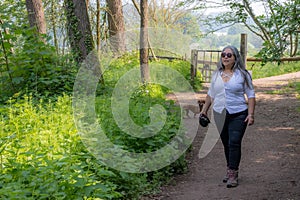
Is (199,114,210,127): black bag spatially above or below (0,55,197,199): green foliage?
above

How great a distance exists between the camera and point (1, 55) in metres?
9.02

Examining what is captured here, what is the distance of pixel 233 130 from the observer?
18.4ft

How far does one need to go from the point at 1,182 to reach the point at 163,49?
21561 millimetres

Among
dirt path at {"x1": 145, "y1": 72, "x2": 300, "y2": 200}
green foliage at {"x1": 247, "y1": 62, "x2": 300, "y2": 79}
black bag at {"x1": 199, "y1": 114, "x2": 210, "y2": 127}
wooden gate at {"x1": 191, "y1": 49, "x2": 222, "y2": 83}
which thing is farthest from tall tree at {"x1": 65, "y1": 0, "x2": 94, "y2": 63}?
green foliage at {"x1": 247, "y1": 62, "x2": 300, "y2": 79}

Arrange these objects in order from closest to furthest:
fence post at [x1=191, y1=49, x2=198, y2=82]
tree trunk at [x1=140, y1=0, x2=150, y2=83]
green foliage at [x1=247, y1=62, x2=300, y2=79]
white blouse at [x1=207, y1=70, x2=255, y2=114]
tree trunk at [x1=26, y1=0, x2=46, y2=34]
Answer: white blouse at [x1=207, y1=70, x2=255, y2=114] < tree trunk at [x1=140, y1=0, x2=150, y2=83] < tree trunk at [x1=26, y1=0, x2=46, y2=34] < fence post at [x1=191, y1=49, x2=198, y2=82] < green foliage at [x1=247, y1=62, x2=300, y2=79]

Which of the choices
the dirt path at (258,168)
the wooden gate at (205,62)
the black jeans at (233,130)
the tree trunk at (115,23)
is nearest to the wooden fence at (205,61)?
the wooden gate at (205,62)

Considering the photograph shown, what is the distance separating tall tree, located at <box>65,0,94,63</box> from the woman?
6.17m

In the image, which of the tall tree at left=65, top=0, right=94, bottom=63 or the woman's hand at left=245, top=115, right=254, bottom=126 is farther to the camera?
the tall tree at left=65, top=0, right=94, bottom=63

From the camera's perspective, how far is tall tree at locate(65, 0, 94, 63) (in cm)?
1111

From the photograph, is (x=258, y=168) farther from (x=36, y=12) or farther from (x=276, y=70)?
(x=276, y=70)

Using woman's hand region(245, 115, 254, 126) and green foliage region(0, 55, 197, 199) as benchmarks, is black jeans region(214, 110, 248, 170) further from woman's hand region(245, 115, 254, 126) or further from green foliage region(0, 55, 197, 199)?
green foliage region(0, 55, 197, 199)

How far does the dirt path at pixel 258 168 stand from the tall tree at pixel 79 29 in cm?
385

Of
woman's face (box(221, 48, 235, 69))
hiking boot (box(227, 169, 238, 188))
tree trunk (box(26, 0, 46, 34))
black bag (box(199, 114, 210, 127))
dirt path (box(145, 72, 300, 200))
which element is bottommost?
dirt path (box(145, 72, 300, 200))

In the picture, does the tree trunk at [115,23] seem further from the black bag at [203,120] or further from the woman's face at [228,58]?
the woman's face at [228,58]
